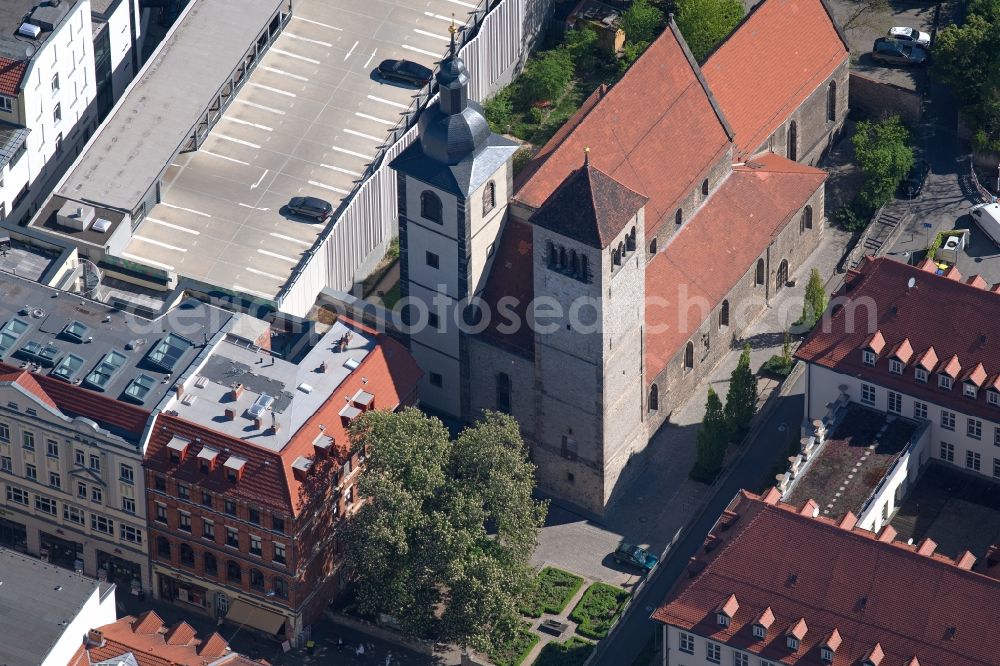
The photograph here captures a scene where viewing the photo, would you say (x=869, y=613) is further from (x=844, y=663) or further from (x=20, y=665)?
(x=20, y=665)

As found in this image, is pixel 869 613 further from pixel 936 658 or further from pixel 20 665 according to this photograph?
pixel 20 665

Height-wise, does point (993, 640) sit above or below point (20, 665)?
below

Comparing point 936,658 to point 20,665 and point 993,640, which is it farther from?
point 20,665

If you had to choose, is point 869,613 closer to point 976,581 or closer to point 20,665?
point 976,581

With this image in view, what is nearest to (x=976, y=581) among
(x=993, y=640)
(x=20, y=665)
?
(x=993, y=640)

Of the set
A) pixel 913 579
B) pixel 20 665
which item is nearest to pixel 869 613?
pixel 913 579

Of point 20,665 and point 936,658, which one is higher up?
point 20,665
